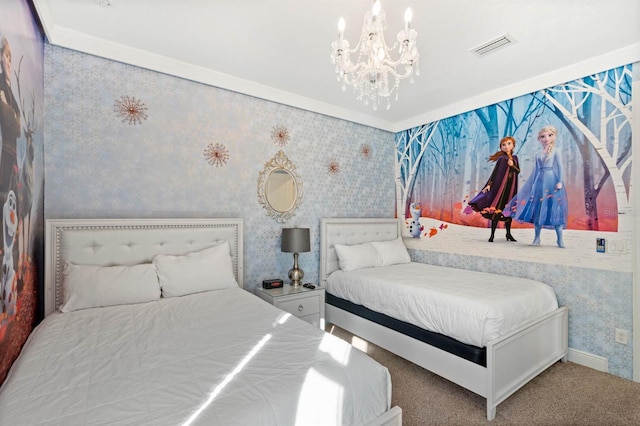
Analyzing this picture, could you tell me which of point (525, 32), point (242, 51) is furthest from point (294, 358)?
point (525, 32)

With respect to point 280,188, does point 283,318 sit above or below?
below

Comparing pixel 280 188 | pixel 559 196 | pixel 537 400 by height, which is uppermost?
pixel 280 188

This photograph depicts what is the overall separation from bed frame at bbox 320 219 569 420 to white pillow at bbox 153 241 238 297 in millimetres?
1381

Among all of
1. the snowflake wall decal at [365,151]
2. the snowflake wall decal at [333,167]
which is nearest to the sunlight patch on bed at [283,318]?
the snowflake wall decal at [333,167]

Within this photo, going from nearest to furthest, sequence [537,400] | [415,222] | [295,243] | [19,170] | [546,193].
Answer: [19,170] → [537,400] → [546,193] → [295,243] → [415,222]

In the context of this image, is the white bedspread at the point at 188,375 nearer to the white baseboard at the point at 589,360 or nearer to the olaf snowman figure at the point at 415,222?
the white baseboard at the point at 589,360

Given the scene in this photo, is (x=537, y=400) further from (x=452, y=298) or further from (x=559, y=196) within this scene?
(x=559, y=196)

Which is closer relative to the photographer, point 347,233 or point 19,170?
point 19,170

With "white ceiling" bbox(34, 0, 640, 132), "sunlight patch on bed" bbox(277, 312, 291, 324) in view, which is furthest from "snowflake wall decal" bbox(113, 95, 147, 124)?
"sunlight patch on bed" bbox(277, 312, 291, 324)

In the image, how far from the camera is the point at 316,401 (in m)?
1.16

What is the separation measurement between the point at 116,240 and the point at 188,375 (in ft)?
5.16

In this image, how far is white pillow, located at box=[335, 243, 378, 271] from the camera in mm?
3467

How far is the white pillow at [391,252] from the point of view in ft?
12.2

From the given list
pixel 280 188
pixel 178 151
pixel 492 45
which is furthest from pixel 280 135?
pixel 492 45
